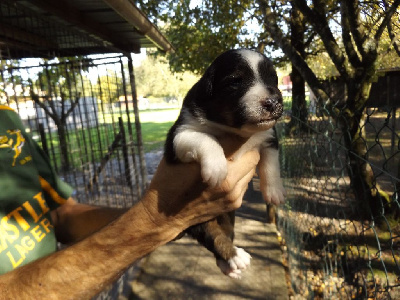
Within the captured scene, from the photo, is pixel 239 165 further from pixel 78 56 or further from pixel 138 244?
pixel 78 56

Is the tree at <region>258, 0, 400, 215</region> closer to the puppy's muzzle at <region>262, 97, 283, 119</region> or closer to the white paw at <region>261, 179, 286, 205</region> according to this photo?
the white paw at <region>261, 179, 286, 205</region>

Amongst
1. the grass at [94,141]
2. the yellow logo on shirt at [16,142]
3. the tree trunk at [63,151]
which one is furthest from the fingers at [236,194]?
the tree trunk at [63,151]

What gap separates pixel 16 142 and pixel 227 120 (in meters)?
1.38

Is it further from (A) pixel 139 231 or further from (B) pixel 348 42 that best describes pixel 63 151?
(B) pixel 348 42

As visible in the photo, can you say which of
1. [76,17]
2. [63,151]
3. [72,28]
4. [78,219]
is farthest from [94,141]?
[78,219]

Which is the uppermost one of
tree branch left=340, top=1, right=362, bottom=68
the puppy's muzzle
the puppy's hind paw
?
tree branch left=340, top=1, right=362, bottom=68

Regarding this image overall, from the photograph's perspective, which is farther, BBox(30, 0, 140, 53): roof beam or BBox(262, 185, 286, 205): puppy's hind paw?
BBox(30, 0, 140, 53): roof beam

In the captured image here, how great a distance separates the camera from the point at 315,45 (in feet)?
39.3

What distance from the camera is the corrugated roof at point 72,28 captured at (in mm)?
3445

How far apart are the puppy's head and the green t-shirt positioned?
118cm

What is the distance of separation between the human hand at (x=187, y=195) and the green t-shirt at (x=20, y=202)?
0.81 m

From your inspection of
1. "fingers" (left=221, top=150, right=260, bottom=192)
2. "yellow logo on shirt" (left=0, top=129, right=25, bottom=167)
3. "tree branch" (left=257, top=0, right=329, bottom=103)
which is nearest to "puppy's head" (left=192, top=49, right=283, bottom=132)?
"fingers" (left=221, top=150, right=260, bottom=192)

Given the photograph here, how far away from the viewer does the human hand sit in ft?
5.48

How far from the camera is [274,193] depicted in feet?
6.98
